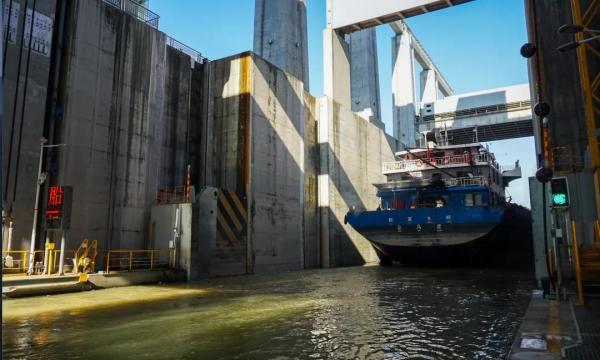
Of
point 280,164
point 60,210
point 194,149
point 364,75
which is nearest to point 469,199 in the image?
point 280,164

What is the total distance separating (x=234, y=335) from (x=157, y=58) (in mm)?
15233

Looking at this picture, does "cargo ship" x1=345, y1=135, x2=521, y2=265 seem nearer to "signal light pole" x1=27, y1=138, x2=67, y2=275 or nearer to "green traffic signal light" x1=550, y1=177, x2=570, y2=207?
"green traffic signal light" x1=550, y1=177, x2=570, y2=207

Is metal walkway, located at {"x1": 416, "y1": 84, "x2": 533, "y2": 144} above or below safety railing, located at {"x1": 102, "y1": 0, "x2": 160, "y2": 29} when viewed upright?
above

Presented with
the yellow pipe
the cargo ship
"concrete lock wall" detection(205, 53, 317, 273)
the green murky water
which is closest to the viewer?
the green murky water

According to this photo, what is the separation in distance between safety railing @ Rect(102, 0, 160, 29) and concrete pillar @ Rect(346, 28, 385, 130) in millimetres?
23059

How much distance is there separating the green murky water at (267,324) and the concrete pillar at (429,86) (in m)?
36.6

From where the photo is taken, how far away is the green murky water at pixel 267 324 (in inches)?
214

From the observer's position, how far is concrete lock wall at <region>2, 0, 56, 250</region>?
44.5 ft

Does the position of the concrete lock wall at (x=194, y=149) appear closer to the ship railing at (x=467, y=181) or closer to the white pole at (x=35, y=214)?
the white pole at (x=35, y=214)

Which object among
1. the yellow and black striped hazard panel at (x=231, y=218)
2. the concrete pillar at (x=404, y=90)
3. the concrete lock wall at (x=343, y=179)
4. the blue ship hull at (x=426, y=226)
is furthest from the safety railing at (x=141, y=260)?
the concrete pillar at (x=404, y=90)

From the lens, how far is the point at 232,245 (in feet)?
61.5

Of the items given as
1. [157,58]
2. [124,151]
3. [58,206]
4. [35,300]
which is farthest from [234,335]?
[157,58]

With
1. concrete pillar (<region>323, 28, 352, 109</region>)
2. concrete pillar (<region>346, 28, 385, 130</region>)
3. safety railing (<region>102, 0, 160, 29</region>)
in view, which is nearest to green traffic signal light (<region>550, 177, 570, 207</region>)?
safety railing (<region>102, 0, 160, 29</region>)

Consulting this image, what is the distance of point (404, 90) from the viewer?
39.9 m
